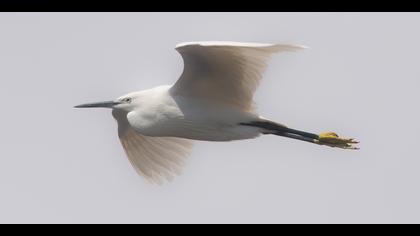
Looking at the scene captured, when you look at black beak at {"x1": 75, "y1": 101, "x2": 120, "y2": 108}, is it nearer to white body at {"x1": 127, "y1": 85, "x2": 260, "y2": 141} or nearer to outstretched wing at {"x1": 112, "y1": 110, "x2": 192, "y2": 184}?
outstretched wing at {"x1": 112, "y1": 110, "x2": 192, "y2": 184}

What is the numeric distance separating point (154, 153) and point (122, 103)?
1.22 metres

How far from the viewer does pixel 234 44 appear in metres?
11.5

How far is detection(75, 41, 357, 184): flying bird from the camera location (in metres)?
12.6

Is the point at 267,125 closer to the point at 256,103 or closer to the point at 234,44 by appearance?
the point at 256,103

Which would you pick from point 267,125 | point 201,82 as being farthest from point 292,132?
point 201,82

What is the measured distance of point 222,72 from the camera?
42.2ft

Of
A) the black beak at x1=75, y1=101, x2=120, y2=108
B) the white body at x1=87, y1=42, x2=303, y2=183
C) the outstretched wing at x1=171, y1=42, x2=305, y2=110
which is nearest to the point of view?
the outstretched wing at x1=171, y1=42, x2=305, y2=110

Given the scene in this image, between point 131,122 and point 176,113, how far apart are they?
793mm

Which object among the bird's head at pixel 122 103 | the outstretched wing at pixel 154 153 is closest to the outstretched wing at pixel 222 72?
the bird's head at pixel 122 103

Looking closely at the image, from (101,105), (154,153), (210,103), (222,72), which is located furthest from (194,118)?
(154,153)

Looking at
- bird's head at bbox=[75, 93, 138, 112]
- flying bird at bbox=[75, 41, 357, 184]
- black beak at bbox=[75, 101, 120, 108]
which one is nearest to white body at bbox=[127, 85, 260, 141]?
flying bird at bbox=[75, 41, 357, 184]

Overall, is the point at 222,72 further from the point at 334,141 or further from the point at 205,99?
the point at 334,141

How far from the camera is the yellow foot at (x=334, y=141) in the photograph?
1368 cm

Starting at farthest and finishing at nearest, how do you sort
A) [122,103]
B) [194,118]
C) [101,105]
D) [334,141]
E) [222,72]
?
[101,105] → [122,103] → [334,141] → [194,118] → [222,72]
